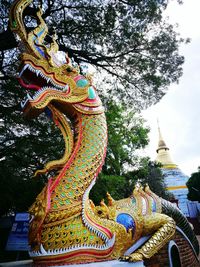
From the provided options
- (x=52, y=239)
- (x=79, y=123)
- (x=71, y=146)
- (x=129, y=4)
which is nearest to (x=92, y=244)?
(x=52, y=239)

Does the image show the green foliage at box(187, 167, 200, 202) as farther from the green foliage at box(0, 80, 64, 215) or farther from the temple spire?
Answer: the green foliage at box(0, 80, 64, 215)

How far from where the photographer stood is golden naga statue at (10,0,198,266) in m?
2.41

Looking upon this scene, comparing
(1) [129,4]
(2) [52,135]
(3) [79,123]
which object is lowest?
(3) [79,123]

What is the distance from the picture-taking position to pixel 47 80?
2916mm

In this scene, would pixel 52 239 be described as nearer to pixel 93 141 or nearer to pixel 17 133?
pixel 93 141

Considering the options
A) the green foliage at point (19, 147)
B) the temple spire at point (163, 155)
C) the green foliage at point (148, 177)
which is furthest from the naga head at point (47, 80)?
the temple spire at point (163, 155)

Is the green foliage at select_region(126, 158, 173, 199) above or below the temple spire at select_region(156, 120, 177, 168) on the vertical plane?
below

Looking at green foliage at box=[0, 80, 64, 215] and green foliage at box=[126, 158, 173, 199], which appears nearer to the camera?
green foliage at box=[0, 80, 64, 215]

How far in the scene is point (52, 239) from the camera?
7.79 feet

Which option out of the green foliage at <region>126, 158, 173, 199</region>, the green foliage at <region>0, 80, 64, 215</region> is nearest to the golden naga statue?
the green foliage at <region>0, 80, 64, 215</region>

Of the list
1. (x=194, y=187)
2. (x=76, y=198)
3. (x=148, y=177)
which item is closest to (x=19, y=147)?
(x=76, y=198)

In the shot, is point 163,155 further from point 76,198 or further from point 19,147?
point 76,198

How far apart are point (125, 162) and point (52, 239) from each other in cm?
1204

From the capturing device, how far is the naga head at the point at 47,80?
9.30 ft
